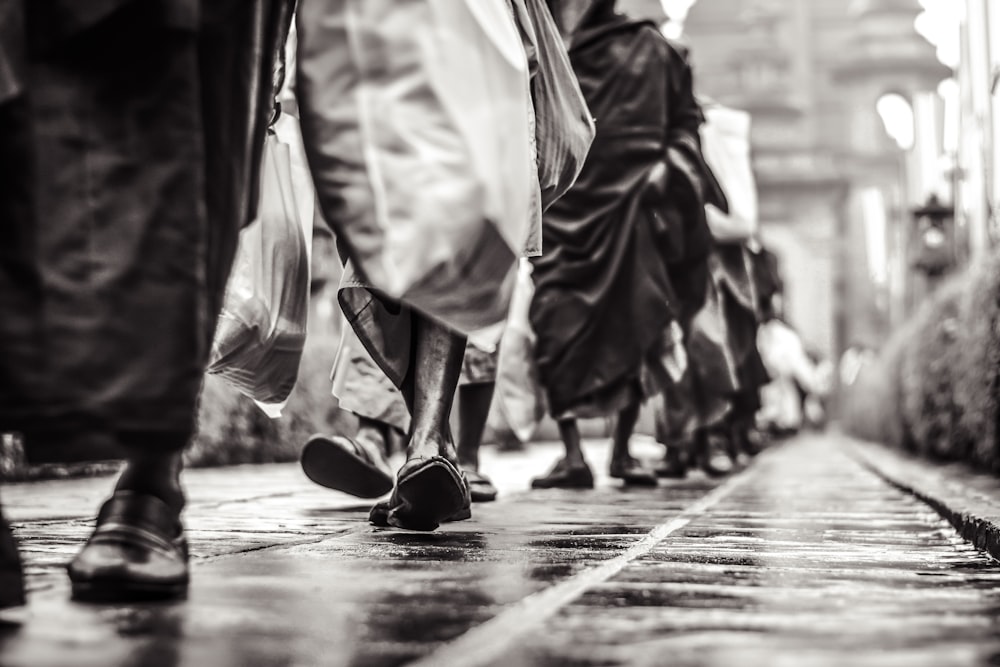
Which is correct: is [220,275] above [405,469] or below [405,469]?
above

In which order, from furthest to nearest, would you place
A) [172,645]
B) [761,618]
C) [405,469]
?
[405,469] → [761,618] → [172,645]

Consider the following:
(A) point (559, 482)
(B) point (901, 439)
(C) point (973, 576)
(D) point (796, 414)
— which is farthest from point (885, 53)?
(C) point (973, 576)

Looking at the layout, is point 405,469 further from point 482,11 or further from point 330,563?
point 482,11

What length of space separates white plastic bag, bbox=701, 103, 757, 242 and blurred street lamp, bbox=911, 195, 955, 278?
6.75m

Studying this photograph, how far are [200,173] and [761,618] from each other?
99 cm

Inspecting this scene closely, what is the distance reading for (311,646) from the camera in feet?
5.79

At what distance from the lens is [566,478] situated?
5941 mm

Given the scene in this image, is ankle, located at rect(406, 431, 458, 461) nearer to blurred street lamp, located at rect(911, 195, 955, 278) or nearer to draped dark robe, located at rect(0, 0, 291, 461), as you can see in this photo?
draped dark robe, located at rect(0, 0, 291, 461)

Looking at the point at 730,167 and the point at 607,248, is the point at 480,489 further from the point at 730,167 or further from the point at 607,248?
the point at 730,167

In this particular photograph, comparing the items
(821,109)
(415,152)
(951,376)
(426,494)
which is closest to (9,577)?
(415,152)

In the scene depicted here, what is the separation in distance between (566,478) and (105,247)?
400 cm

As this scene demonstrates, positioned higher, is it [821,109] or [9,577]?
[821,109]

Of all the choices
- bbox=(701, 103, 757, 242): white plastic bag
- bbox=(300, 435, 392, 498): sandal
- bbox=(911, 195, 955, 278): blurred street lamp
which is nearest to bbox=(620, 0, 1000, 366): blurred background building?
bbox=(911, 195, 955, 278): blurred street lamp

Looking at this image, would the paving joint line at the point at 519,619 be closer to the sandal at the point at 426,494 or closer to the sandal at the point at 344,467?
the sandal at the point at 426,494
